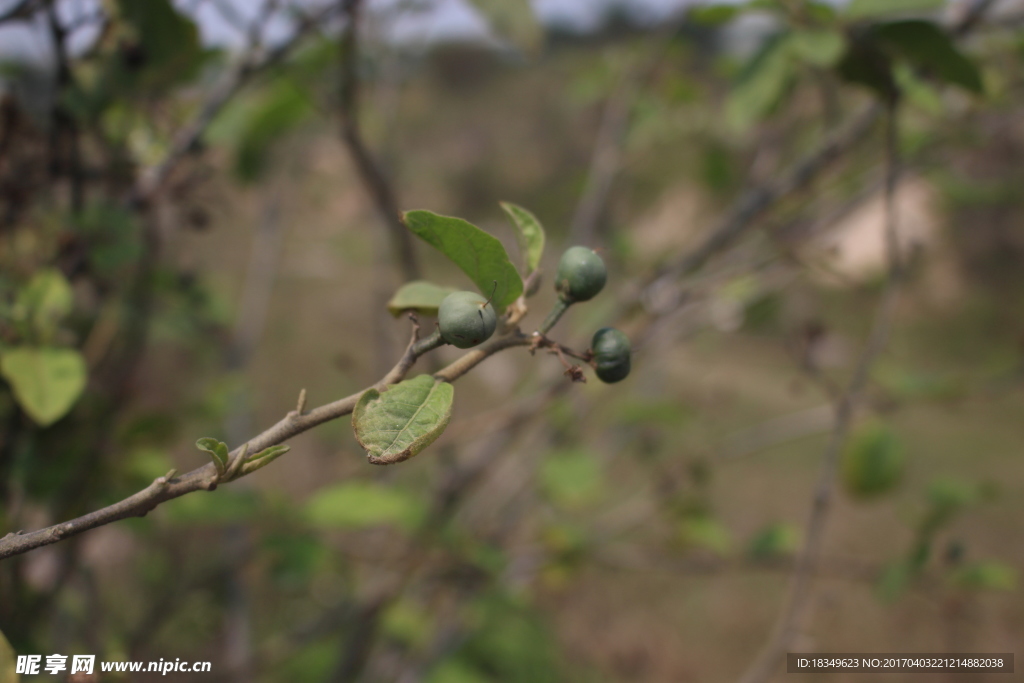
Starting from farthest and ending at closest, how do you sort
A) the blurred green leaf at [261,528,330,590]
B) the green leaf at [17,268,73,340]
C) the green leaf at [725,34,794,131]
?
1. the blurred green leaf at [261,528,330,590]
2. the green leaf at [725,34,794,131]
3. the green leaf at [17,268,73,340]

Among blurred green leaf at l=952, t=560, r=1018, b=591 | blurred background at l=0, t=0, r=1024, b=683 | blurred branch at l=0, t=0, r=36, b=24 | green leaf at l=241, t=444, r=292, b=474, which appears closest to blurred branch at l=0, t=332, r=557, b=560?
green leaf at l=241, t=444, r=292, b=474

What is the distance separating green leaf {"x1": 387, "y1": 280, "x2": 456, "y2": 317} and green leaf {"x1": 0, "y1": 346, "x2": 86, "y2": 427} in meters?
0.42

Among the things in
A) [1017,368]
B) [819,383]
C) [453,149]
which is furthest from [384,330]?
[453,149]

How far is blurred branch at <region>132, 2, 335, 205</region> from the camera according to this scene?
1.10 metres

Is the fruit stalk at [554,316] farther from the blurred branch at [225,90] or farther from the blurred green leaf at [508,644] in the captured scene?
the blurred green leaf at [508,644]

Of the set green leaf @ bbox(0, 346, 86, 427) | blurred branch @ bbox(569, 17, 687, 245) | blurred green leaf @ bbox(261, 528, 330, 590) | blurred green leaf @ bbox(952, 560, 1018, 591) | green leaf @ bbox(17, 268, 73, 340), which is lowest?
blurred green leaf @ bbox(952, 560, 1018, 591)

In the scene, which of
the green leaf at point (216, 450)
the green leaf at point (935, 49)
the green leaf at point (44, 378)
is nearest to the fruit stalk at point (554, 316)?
the green leaf at point (216, 450)

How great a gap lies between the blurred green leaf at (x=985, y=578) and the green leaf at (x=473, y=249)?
167 centimetres

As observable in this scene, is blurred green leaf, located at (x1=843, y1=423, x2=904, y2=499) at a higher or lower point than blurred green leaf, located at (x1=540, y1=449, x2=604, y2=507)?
lower

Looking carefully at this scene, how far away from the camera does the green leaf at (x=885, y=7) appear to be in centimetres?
91

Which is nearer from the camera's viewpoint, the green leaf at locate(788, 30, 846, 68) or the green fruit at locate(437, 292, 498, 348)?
the green fruit at locate(437, 292, 498, 348)

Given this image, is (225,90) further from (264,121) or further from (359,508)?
(359,508)

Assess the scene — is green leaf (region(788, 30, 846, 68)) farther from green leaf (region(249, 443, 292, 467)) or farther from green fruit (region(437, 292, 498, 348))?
green leaf (region(249, 443, 292, 467))

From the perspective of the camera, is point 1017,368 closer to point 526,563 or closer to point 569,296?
point 526,563
